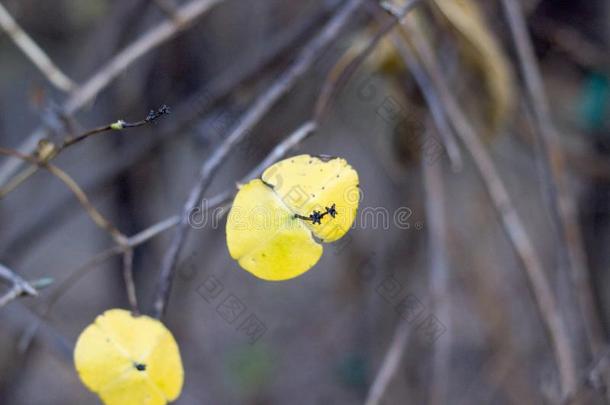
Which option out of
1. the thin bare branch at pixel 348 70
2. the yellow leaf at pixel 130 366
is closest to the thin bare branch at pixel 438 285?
the thin bare branch at pixel 348 70

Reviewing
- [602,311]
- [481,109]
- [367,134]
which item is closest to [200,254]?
[367,134]

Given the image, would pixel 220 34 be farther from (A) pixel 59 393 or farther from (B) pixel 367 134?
Result: (A) pixel 59 393

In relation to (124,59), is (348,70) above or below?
below

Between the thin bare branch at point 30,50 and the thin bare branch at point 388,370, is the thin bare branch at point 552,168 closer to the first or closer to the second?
the thin bare branch at point 388,370

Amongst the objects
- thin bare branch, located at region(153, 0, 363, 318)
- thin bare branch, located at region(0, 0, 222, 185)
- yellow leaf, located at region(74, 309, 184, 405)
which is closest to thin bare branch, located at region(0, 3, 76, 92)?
thin bare branch, located at region(0, 0, 222, 185)

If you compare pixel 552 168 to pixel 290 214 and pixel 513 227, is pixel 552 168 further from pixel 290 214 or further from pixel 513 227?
pixel 290 214

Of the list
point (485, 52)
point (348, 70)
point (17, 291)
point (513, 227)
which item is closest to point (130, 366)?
point (17, 291)
